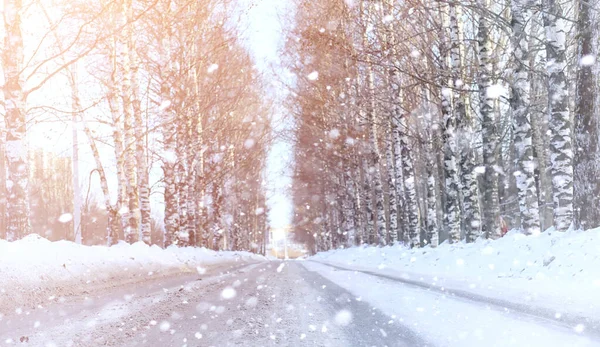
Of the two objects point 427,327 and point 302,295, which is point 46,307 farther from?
point 427,327

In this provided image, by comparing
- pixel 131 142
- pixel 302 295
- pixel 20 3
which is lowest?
pixel 302 295

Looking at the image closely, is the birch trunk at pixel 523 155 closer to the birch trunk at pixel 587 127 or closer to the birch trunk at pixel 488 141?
the birch trunk at pixel 488 141

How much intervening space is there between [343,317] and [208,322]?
1.15 meters

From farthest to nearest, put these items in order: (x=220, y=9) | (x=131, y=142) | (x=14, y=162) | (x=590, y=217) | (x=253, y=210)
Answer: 1. (x=253, y=210)
2. (x=220, y=9)
3. (x=131, y=142)
4. (x=14, y=162)
5. (x=590, y=217)

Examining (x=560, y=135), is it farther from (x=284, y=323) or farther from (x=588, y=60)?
(x=284, y=323)

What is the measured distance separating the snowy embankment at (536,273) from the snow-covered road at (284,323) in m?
0.60

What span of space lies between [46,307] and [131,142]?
30.7 feet

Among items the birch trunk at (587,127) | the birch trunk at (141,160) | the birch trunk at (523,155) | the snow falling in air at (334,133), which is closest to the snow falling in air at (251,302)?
the birch trunk at (587,127)

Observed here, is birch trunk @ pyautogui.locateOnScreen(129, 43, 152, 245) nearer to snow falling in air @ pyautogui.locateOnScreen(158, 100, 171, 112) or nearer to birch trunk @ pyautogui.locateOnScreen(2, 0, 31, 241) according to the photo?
snow falling in air @ pyautogui.locateOnScreen(158, 100, 171, 112)

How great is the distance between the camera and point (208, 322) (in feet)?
14.1

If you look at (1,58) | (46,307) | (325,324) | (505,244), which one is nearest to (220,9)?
(1,58)

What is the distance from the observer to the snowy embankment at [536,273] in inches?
199

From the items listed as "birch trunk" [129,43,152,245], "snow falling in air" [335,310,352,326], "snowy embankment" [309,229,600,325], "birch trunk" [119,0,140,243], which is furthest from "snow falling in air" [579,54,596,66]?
"birch trunk" [129,43,152,245]

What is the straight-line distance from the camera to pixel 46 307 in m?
5.60
